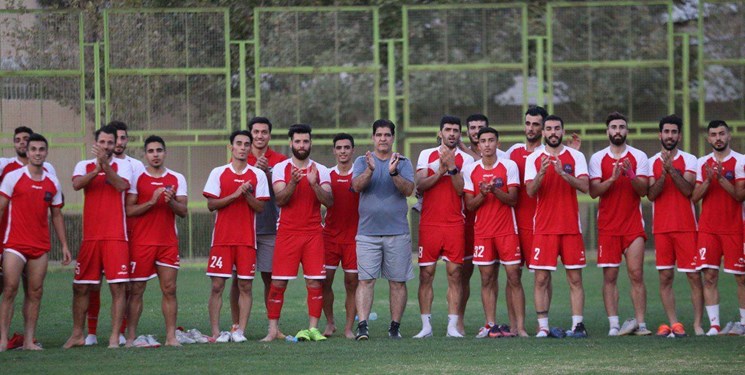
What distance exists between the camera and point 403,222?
44.2 ft

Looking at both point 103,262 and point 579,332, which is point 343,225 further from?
point 579,332

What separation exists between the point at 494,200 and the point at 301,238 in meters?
2.19

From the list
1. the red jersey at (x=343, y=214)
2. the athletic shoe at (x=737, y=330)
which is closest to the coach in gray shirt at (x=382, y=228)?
the red jersey at (x=343, y=214)

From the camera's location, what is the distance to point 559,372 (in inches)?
403

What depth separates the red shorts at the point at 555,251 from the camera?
13.1m

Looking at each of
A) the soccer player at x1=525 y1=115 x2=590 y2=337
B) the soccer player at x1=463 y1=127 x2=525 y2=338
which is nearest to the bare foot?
the soccer player at x1=463 y1=127 x2=525 y2=338

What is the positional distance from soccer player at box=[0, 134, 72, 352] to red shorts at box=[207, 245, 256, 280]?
1788 mm

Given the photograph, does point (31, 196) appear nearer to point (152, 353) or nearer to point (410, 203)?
point (152, 353)

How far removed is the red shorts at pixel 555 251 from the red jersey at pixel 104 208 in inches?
175

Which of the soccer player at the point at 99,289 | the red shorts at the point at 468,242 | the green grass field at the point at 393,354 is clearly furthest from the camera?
the red shorts at the point at 468,242

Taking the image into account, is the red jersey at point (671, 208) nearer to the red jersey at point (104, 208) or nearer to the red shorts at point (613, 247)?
→ the red shorts at point (613, 247)

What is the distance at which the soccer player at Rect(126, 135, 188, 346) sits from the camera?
12.7 meters

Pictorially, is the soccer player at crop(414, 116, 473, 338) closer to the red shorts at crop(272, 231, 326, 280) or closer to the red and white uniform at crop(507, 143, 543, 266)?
the red and white uniform at crop(507, 143, 543, 266)

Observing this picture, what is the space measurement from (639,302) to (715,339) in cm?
102
